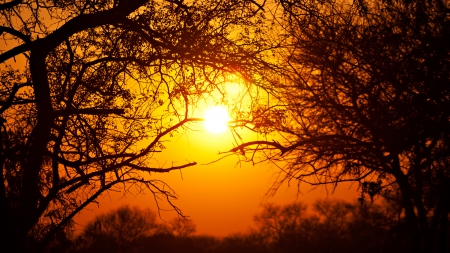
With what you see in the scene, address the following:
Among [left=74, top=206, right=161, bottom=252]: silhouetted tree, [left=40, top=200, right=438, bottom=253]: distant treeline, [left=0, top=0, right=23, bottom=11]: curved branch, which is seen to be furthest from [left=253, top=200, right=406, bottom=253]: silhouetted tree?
[left=0, top=0, right=23, bottom=11]: curved branch

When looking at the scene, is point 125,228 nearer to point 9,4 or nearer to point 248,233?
point 248,233

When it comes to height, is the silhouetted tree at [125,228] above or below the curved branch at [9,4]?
above

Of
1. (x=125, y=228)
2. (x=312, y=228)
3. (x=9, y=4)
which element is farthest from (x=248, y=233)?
(x=9, y=4)

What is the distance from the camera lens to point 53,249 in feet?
37.5

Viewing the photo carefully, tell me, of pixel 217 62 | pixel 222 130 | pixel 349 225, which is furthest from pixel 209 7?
pixel 349 225

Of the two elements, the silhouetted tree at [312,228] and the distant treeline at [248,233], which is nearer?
the silhouetted tree at [312,228]

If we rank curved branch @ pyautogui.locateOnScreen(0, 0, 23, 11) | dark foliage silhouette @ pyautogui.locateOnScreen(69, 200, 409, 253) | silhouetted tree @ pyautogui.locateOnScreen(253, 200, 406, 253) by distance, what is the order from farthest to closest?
dark foliage silhouette @ pyautogui.locateOnScreen(69, 200, 409, 253)
silhouetted tree @ pyautogui.locateOnScreen(253, 200, 406, 253)
curved branch @ pyautogui.locateOnScreen(0, 0, 23, 11)

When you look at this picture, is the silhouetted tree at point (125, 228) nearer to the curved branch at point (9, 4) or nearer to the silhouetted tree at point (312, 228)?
the silhouetted tree at point (312, 228)

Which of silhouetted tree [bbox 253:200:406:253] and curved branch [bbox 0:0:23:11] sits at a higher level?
silhouetted tree [bbox 253:200:406:253]

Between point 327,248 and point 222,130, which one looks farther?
point 327,248

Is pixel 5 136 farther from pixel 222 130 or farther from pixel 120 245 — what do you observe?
pixel 120 245

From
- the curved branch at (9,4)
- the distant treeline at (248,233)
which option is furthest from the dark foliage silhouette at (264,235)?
the curved branch at (9,4)

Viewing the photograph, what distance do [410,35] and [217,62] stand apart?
216 inches

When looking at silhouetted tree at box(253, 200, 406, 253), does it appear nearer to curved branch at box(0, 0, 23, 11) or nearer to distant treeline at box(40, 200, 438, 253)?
distant treeline at box(40, 200, 438, 253)
